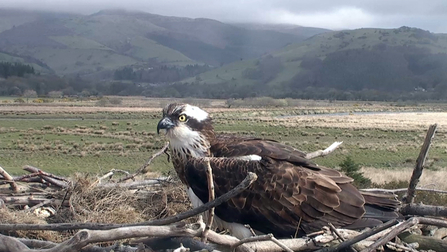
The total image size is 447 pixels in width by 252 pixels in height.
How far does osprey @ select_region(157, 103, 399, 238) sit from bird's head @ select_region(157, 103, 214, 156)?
0.02 m

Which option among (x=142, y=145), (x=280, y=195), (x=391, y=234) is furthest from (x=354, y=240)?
(x=142, y=145)

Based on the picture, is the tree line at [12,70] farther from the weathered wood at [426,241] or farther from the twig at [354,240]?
the twig at [354,240]

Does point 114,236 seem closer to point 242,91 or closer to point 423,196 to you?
point 423,196

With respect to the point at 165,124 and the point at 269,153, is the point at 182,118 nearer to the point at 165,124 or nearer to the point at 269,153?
the point at 165,124

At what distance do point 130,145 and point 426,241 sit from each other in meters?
33.6

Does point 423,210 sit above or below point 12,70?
above

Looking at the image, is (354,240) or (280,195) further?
(280,195)

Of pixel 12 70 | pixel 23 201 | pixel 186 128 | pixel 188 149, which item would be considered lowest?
pixel 12 70

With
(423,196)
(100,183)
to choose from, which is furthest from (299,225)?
(423,196)

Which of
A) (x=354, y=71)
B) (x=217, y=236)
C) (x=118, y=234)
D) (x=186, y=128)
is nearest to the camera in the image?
(x=118, y=234)

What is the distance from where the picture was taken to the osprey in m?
4.94

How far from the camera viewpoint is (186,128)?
5.36 meters

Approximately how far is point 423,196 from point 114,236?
361 inches

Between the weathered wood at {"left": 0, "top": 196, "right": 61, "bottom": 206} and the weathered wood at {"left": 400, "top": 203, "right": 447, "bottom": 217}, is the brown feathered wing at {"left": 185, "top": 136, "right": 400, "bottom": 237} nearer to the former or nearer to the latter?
the weathered wood at {"left": 400, "top": 203, "right": 447, "bottom": 217}
